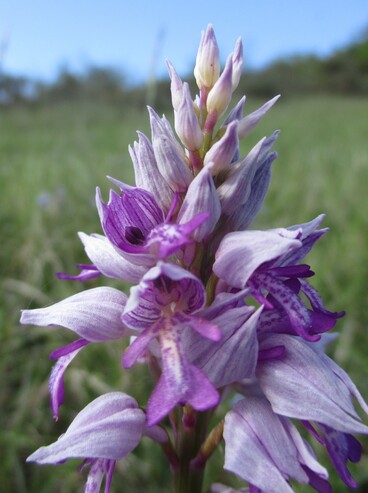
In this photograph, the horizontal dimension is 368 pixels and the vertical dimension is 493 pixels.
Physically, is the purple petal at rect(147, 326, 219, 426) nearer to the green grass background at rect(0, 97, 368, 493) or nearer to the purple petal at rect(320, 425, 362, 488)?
the purple petal at rect(320, 425, 362, 488)

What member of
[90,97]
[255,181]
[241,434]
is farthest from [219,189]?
[90,97]

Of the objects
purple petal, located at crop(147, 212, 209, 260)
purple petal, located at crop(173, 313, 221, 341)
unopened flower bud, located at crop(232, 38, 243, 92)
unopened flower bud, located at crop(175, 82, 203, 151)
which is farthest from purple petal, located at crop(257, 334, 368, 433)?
unopened flower bud, located at crop(232, 38, 243, 92)

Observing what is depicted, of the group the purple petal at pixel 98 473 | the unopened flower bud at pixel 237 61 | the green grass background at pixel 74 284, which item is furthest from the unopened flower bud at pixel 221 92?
the green grass background at pixel 74 284

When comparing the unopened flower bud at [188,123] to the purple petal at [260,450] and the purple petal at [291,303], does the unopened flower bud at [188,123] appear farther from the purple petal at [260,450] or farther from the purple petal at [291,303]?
the purple petal at [260,450]

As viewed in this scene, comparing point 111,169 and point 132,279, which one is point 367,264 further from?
point 111,169

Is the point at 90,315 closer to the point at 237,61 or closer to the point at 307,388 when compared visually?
the point at 307,388

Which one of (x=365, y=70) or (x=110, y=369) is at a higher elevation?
(x=365, y=70)

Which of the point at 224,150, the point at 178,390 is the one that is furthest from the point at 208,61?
the point at 178,390
